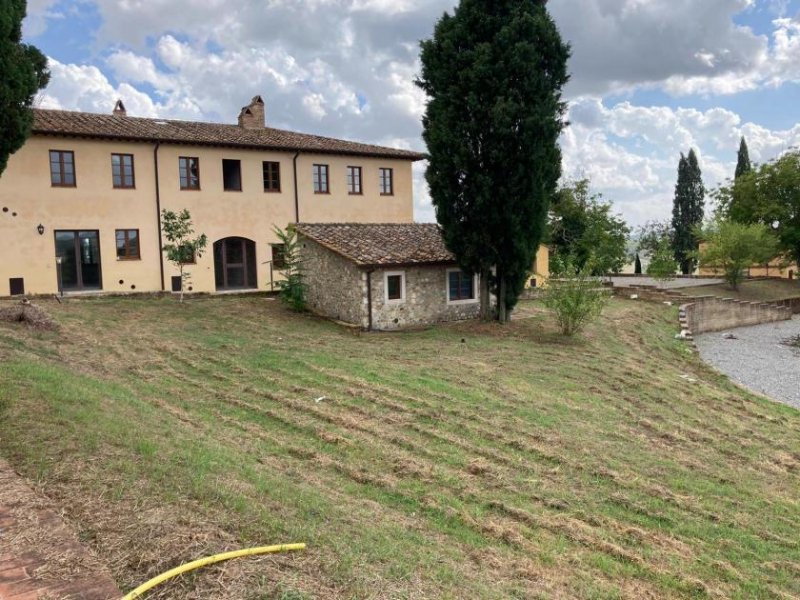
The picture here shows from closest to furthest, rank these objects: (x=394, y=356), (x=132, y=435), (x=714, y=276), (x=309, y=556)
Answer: (x=309, y=556) → (x=132, y=435) → (x=394, y=356) → (x=714, y=276)

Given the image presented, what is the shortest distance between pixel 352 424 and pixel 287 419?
1041mm

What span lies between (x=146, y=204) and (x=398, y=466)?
63.6ft

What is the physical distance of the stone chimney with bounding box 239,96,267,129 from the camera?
28.6 meters

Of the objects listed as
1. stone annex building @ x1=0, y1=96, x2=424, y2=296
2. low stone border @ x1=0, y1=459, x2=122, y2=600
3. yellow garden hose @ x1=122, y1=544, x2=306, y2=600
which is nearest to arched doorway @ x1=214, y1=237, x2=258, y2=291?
stone annex building @ x1=0, y1=96, x2=424, y2=296

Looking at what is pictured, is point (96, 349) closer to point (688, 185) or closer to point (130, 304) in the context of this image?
point (130, 304)

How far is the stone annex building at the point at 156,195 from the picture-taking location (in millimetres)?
21594

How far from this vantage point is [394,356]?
15086 mm

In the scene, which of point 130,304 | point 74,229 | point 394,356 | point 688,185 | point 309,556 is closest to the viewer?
point 309,556

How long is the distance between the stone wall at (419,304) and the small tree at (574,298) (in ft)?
9.57

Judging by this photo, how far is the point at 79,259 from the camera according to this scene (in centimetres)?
2256

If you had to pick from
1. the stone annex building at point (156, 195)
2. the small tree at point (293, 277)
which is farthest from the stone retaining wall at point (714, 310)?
the small tree at point (293, 277)

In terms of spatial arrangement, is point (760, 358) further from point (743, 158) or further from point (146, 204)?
point (743, 158)

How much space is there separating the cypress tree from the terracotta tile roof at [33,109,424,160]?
588 centimetres

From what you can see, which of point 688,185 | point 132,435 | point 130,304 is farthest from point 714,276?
point 132,435
